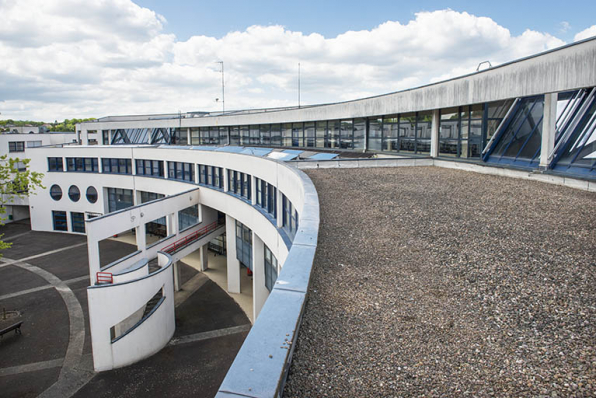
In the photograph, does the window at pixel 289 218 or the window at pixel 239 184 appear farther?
the window at pixel 239 184

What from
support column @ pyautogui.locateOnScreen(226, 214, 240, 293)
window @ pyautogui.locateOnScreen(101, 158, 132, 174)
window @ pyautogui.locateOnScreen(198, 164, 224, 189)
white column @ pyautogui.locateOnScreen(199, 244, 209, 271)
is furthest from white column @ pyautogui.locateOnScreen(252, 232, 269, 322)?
window @ pyautogui.locateOnScreen(101, 158, 132, 174)

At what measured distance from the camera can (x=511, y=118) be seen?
16.6 m

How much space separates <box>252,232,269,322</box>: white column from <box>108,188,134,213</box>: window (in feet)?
69.3

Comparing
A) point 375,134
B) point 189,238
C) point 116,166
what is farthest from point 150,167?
A: point 375,134

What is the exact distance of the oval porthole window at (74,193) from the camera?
38906mm

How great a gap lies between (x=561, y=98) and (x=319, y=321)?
14.1 metres

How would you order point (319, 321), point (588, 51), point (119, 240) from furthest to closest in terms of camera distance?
point (119, 240) < point (588, 51) < point (319, 321)

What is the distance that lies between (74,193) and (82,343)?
2502 centimetres

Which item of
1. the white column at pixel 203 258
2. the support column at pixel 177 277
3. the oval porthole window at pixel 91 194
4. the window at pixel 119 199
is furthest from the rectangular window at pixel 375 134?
Result: the oval porthole window at pixel 91 194

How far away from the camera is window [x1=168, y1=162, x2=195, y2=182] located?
30.8m

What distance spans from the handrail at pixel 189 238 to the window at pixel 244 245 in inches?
130

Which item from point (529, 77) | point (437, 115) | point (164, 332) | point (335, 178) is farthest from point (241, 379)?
point (437, 115)

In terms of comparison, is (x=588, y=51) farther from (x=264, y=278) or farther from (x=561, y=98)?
(x=264, y=278)

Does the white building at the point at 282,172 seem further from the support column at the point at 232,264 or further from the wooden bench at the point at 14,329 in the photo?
the wooden bench at the point at 14,329
